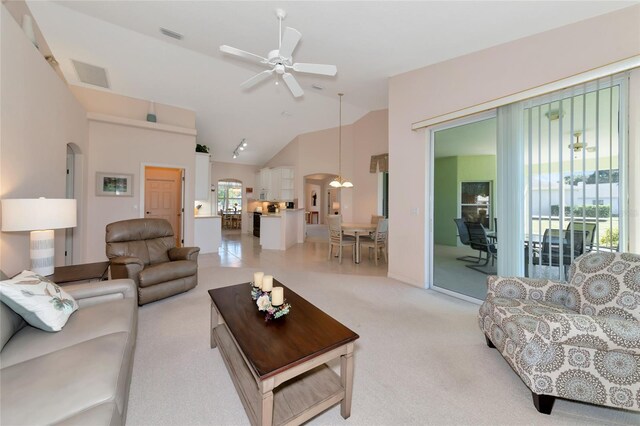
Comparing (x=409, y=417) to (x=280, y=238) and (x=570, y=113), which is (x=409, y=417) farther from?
(x=280, y=238)

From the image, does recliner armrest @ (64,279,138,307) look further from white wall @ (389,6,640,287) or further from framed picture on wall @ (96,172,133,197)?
framed picture on wall @ (96,172,133,197)

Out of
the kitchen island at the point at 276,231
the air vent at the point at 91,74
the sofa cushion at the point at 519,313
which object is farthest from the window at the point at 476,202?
the air vent at the point at 91,74

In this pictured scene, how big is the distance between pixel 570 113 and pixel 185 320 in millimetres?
4423

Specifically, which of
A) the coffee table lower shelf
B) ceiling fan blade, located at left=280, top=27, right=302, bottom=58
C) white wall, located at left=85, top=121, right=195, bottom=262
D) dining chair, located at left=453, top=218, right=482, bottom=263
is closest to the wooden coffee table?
the coffee table lower shelf

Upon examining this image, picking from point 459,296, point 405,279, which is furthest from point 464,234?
point 405,279

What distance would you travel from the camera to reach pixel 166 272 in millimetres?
3078

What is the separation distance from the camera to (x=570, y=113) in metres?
2.50

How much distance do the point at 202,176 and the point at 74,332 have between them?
5.18m

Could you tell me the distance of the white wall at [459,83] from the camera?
2.35m

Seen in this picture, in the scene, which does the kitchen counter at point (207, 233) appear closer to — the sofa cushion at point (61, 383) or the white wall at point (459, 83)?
the white wall at point (459, 83)

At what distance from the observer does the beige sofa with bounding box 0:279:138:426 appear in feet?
3.21

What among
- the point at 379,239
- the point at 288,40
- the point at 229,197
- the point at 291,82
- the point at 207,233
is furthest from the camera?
the point at 229,197

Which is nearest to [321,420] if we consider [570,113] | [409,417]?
[409,417]

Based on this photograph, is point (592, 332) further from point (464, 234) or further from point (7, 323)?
point (7, 323)
